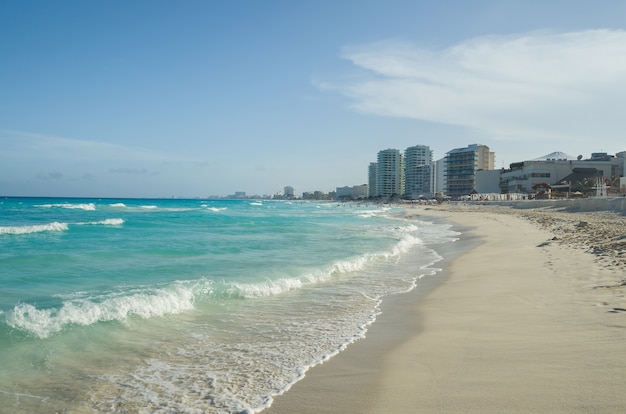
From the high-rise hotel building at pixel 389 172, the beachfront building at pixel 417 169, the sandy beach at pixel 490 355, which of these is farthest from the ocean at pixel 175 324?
the high-rise hotel building at pixel 389 172

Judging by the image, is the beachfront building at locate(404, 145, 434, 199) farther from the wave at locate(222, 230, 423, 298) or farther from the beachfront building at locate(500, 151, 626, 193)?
the wave at locate(222, 230, 423, 298)

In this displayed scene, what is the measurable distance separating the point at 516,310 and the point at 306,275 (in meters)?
5.54

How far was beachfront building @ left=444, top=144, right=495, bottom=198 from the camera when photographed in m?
125

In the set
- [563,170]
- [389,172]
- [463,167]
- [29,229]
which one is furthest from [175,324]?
[389,172]

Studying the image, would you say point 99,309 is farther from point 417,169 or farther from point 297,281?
point 417,169

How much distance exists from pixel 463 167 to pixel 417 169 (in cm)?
5291

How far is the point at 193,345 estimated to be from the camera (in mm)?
5836

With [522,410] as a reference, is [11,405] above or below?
below

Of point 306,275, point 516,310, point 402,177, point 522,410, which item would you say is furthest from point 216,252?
point 402,177

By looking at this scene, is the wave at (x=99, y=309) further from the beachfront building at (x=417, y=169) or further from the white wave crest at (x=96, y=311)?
the beachfront building at (x=417, y=169)

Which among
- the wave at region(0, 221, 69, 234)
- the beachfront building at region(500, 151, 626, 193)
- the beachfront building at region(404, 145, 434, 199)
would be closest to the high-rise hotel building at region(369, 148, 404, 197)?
the beachfront building at region(404, 145, 434, 199)

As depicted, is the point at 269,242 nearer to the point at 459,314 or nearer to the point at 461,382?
the point at 459,314

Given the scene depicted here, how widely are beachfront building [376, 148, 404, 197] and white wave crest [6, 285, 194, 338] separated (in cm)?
18750

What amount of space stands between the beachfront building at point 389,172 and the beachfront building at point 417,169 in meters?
3.69
